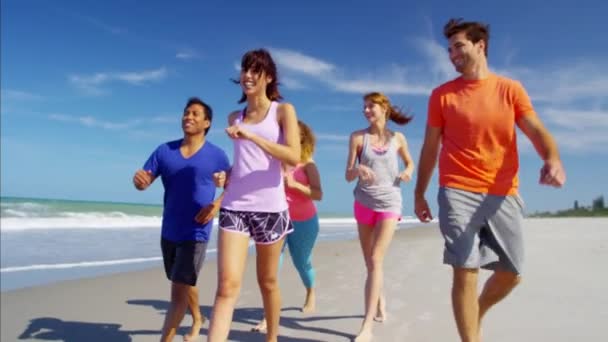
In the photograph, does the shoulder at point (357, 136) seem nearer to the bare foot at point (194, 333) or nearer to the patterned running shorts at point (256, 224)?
the patterned running shorts at point (256, 224)

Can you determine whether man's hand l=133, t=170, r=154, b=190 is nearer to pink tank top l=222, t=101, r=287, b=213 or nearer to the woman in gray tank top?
pink tank top l=222, t=101, r=287, b=213

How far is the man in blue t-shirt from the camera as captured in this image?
3375mm

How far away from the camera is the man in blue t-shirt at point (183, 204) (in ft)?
11.1

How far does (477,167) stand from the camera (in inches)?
109

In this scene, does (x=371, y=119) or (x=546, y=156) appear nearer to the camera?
(x=546, y=156)

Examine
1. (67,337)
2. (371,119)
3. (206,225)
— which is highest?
(371,119)

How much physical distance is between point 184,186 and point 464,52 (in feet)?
6.87

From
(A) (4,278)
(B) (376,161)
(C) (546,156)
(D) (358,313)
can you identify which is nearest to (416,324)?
(D) (358,313)

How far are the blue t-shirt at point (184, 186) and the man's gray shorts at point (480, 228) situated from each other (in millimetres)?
1655

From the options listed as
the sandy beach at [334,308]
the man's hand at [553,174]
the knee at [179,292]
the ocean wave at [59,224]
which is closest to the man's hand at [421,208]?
the man's hand at [553,174]

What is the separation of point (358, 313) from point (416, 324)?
2.30 feet

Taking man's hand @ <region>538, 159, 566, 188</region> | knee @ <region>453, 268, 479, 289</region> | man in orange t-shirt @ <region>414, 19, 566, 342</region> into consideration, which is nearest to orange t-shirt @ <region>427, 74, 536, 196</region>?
man in orange t-shirt @ <region>414, 19, 566, 342</region>

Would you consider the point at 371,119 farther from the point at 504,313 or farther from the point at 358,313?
the point at 504,313

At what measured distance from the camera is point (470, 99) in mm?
2785
